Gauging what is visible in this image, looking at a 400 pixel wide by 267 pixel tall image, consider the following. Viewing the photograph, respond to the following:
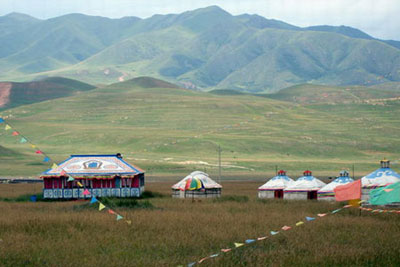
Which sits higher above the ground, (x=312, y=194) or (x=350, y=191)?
(x=350, y=191)

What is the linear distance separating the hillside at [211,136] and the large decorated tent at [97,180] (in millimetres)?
42243

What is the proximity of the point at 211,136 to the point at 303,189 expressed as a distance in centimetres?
9108

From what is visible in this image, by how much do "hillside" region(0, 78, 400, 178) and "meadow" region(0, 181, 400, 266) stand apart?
5913 centimetres

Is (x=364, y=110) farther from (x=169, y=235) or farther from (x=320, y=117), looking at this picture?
(x=169, y=235)

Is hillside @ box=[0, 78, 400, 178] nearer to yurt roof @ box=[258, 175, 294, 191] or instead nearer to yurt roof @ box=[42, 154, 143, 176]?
yurt roof @ box=[258, 175, 294, 191]

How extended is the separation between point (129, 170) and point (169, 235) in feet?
76.7

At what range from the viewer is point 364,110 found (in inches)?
7697

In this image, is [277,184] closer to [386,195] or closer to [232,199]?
[232,199]

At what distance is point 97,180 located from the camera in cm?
4859

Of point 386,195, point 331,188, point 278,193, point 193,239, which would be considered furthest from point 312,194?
point 386,195

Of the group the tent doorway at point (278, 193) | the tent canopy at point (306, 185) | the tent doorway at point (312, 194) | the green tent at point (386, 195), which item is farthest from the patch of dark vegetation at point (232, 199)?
the green tent at point (386, 195)

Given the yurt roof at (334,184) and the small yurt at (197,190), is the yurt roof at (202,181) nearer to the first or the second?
the small yurt at (197,190)

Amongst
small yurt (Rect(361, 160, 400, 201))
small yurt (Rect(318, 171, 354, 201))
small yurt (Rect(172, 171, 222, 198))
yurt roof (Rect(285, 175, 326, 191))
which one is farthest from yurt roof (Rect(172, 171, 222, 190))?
small yurt (Rect(361, 160, 400, 201))

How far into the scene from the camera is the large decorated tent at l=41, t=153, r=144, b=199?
4812 centimetres
